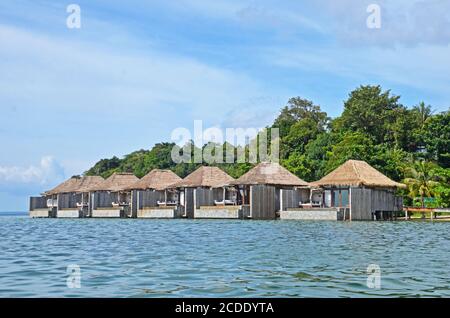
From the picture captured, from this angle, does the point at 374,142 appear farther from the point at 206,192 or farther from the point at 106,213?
the point at 106,213

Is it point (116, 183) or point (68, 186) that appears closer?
point (116, 183)

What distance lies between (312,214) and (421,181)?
8.29m

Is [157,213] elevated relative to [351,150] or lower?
lower

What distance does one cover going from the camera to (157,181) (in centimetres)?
5041

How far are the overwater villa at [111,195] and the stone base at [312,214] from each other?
2017cm

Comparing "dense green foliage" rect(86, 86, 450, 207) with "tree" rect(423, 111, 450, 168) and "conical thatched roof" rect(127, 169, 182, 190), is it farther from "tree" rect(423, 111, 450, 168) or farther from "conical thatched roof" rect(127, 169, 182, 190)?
"conical thatched roof" rect(127, 169, 182, 190)

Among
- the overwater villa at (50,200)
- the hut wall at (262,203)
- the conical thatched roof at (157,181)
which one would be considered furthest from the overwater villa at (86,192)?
the hut wall at (262,203)

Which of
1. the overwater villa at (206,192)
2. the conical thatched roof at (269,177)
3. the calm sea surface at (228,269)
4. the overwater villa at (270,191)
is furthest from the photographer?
the overwater villa at (206,192)

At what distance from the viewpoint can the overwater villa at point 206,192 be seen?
43.3 meters

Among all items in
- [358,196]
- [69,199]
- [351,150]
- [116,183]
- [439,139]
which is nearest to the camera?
[358,196]
